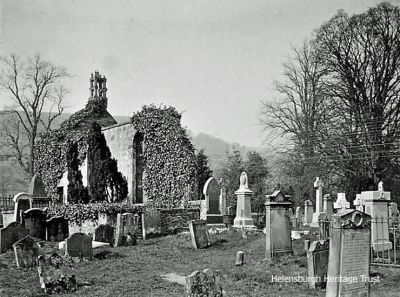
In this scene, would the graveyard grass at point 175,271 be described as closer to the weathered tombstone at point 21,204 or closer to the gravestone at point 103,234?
the gravestone at point 103,234

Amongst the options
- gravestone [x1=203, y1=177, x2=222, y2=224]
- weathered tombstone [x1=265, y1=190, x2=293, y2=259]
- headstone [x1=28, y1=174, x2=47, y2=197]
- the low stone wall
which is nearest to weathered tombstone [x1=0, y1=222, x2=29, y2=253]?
the low stone wall

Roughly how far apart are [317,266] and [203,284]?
3511 millimetres

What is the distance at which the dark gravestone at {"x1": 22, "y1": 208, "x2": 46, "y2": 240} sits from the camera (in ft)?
62.3

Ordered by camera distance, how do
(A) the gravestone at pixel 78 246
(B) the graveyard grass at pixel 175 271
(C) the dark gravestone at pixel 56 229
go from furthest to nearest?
(C) the dark gravestone at pixel 56 229, (A) the gravestone at pixel 78 246, (B) the graveyard grass at pixel 175 271

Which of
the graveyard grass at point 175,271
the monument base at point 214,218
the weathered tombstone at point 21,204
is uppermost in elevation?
the weathered tombstone at point 21,204

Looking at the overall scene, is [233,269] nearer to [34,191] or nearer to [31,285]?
[31,285]

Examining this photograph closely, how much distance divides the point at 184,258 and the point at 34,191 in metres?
14.6

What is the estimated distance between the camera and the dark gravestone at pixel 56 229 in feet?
64.4

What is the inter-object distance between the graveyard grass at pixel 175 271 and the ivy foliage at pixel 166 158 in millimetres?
8477

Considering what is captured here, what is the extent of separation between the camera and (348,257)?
8164 millimetres

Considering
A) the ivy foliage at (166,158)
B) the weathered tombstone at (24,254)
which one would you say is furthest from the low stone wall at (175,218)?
the weathered tombstone at (24,254)

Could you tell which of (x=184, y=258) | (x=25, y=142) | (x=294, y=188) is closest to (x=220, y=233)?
(x=184, y=258)

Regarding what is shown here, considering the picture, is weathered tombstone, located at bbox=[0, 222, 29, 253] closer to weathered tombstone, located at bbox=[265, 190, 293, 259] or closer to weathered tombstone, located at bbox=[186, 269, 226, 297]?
weathered tombstone, located at bbox=[265, 190, 293, 259]

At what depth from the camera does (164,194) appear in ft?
85.6
